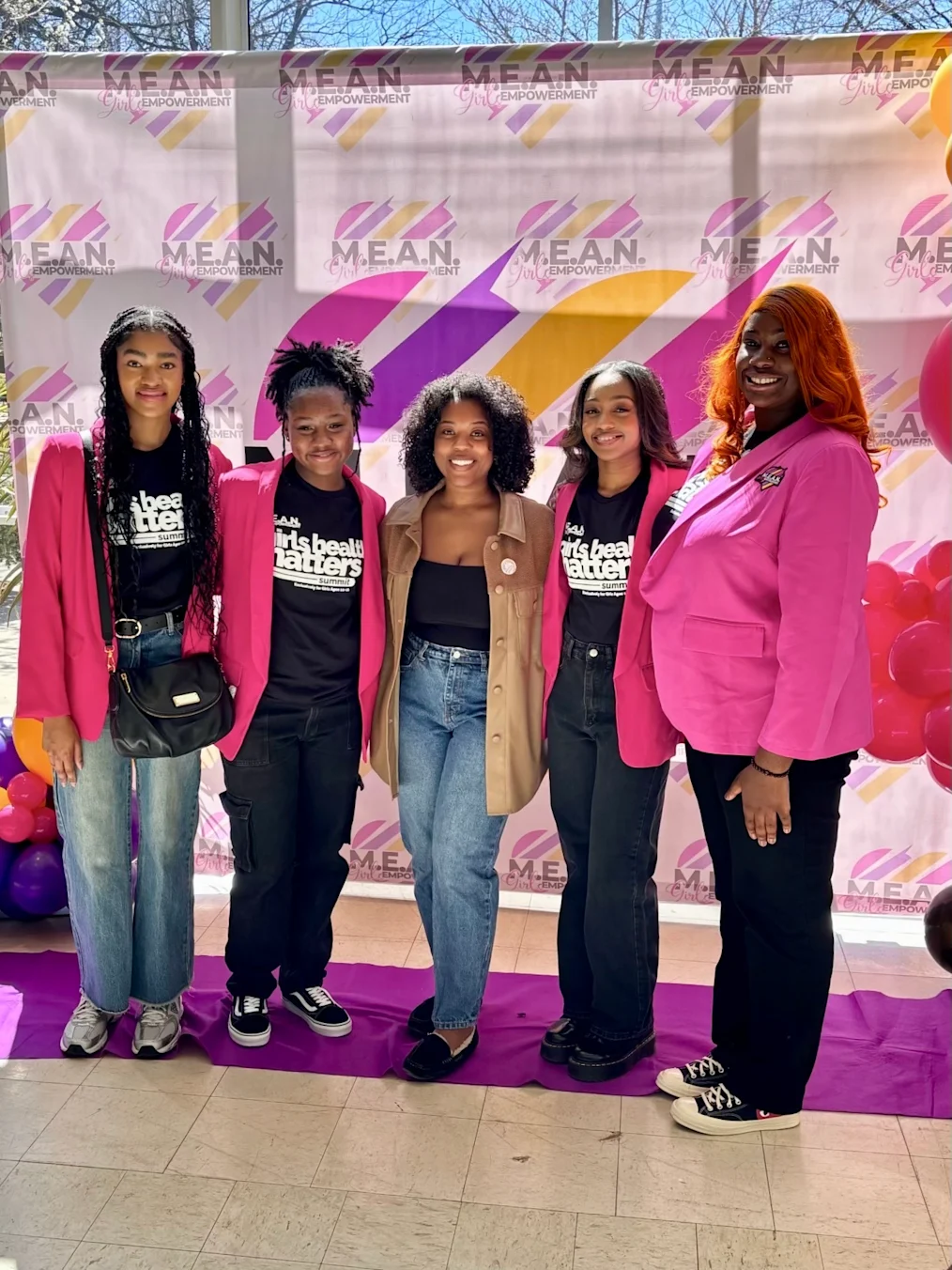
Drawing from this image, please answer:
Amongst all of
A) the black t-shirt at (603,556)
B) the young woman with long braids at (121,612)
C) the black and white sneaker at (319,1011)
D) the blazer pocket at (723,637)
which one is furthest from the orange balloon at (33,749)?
the blazer pocket at (723,637)

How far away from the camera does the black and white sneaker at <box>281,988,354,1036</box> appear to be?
297 cm

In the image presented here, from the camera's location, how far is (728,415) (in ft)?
8.39

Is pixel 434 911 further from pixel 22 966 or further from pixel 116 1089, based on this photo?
pixel 22 966

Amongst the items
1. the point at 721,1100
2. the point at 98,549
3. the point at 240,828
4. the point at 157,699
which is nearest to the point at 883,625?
the point at 721,1100

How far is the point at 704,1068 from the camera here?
2.71 metres

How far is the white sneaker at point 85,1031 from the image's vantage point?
9.37 feet

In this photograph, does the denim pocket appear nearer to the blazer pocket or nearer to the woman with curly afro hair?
the woman with curly afro hair

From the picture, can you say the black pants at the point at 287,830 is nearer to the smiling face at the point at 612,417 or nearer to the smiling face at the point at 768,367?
the smiling face at the point at 612,417

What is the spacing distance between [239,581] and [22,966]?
1395 mm

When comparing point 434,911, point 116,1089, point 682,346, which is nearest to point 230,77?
point 682,346

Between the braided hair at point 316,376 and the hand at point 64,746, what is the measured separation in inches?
33.5

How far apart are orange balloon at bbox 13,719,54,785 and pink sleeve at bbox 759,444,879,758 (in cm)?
220

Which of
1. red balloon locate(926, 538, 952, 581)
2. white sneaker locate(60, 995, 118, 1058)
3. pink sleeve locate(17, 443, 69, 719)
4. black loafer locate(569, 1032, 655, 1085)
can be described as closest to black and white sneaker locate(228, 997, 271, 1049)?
white sneaker locate(60, 995, 118, 1058)

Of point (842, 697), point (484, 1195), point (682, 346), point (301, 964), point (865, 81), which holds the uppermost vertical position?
point (865, 81)
